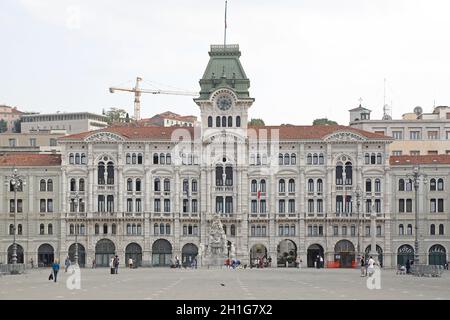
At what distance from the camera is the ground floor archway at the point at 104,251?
473 feet

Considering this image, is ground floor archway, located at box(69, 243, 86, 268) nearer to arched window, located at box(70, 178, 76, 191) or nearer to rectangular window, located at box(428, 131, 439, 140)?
arched window, located at box(70, 178, 76, 191)

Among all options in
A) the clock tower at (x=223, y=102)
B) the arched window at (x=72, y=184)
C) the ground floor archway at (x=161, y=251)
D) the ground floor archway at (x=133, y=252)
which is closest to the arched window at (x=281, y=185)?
the clock tower at (x=223, y=102)

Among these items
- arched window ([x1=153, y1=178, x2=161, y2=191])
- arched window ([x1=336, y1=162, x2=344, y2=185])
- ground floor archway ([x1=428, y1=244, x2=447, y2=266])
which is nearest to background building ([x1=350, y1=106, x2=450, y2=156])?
arched window ([x1=336, y1=162, x2=344, y2=185])

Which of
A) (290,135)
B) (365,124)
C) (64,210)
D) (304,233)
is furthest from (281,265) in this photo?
(365,124)

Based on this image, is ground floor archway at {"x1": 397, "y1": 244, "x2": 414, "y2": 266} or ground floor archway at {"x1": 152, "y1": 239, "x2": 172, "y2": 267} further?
ground floor archway at {"x1": 152, "y1": 239, "x2": 172, "y2": 267}

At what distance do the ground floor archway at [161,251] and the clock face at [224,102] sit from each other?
18100 mm

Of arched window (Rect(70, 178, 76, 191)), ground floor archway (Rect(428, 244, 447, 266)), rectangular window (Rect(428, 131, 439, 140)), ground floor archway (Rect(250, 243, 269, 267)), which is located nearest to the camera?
ground floor archway (Rect(250, 243, 269, 267))

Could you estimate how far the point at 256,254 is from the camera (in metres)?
161

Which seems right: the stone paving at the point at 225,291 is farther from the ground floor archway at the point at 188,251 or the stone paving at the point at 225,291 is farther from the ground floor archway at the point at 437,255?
the ground floor archway at the point at 437,255

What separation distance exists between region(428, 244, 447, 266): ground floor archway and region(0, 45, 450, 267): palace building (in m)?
0.12

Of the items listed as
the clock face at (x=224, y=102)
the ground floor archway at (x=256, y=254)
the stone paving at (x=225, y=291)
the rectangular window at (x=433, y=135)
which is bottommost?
the ground floor archway at (x=256, y=254)

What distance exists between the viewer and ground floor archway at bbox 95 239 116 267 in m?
144

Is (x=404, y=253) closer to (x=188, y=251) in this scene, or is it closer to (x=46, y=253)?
(x=188, y=251)

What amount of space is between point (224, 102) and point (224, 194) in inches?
455
